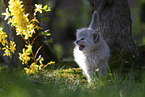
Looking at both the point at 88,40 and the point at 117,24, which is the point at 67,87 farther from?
the point at 117,24

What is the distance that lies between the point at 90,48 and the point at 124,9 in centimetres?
178

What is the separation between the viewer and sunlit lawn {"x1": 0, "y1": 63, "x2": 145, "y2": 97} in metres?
2.12

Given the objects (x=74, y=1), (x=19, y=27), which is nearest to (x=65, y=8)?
(x=74, y=1)

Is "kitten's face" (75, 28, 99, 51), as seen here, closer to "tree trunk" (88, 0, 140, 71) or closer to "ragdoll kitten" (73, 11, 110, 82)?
"ragdoll kitten" (73, 11, 110, 82)

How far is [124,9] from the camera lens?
464 centimetres

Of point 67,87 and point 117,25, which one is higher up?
point 117,25

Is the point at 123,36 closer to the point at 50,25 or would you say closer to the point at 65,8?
the point at 50,25

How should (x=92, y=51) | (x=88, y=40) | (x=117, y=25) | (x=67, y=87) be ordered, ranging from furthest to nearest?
(x=117, y=25) < (x=92, y=51) < (x=88, y=40) < (x=67, y=87)

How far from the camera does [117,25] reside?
4.63 metres

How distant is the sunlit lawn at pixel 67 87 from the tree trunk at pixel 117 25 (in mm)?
1305

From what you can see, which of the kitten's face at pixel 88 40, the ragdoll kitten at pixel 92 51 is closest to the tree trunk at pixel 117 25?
the ragdoll kitten at pixel 92 51

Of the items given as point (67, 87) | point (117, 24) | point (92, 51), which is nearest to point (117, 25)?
point (117, 24)

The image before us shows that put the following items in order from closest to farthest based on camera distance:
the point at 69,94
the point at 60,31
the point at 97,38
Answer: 1. the point at 69,94
2. the point at 97,38
3. the point at 60,31

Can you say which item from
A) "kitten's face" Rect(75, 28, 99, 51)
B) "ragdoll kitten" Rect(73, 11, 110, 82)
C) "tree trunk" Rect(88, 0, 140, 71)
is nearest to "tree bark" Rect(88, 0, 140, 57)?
"tree trunk" Rect(88, 0, 140, 71)
